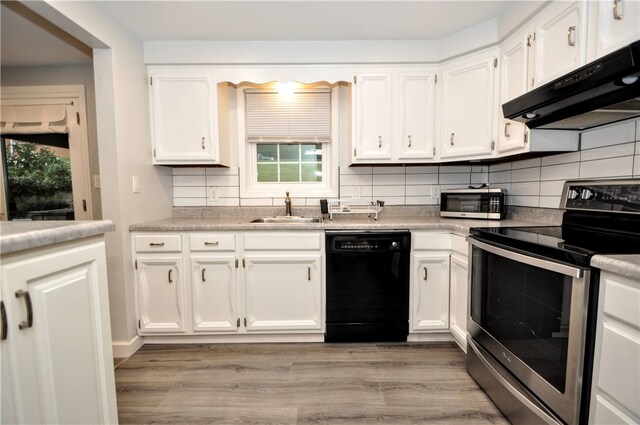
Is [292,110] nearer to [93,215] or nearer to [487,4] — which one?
[487,4]

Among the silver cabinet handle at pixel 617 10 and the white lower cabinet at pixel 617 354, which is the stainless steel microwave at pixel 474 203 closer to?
the silver cabinet handle at pixel 617 10

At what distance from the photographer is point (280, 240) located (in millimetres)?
2012

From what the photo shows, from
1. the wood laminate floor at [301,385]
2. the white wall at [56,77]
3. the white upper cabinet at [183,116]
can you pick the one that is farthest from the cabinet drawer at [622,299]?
the white wall at [56,77]

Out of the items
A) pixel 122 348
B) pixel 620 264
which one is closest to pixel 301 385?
pixel 122 348

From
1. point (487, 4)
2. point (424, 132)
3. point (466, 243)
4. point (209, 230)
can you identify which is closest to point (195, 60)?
point (209, 230)

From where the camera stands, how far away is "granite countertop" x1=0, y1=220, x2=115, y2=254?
2.44 ft

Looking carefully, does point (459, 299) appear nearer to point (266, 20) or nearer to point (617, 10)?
point (617, 10)

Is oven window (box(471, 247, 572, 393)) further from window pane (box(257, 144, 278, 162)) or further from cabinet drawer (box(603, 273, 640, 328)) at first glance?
window pane (box(257, 144, 278, 162))

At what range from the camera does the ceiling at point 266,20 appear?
1769 mm

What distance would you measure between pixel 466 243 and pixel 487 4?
151 centimetres

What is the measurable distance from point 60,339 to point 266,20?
6.65 feet

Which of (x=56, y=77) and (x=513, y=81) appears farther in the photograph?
(x=56, y=77)

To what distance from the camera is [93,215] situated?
2.58m

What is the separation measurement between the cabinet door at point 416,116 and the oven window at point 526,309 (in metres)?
0.96
